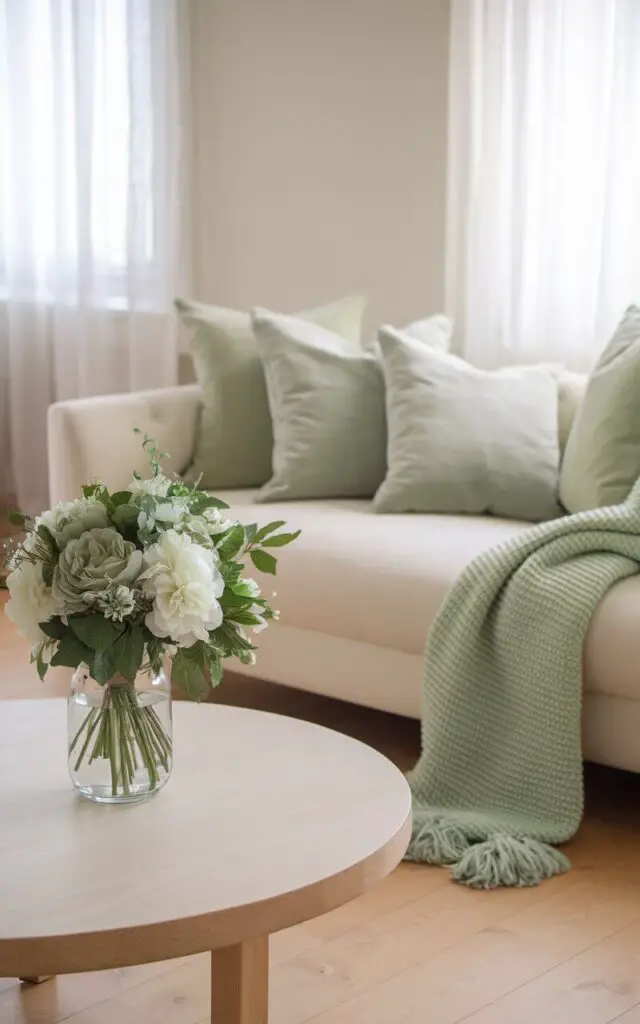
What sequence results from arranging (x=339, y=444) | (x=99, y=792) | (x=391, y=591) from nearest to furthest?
(x=99, y=792), (x=391, y=591), (x=339, y=444)

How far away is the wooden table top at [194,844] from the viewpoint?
137 centimetres

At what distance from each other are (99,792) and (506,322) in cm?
254

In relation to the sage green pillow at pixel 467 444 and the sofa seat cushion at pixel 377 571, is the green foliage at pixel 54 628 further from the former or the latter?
the sage green pillow at pixel 467 444

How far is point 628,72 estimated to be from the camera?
3570 millimetres

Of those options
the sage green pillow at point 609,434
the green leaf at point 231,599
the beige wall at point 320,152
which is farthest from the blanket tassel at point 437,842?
the beige wall at point 320,152

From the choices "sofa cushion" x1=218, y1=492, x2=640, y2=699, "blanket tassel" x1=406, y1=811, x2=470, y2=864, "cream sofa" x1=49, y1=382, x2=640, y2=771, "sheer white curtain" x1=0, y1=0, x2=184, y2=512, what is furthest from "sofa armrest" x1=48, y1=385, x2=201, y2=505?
"sheer white curtain" x1=0, y1=0, x2=184, y2=512

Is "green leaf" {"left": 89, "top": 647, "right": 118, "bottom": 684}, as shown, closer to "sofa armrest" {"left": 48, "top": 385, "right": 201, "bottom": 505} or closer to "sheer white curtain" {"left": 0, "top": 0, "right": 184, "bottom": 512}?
"sofa armrest" {"left": 48, "top": 385, "right": 201, "bottom": 505}

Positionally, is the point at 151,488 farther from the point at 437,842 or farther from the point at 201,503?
the point at 437,842

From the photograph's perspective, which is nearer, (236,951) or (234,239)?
(236,951)

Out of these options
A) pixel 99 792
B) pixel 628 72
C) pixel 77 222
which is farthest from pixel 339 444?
pixel 77 222

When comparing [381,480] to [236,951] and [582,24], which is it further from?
[236,951]

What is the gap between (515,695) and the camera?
101 inches

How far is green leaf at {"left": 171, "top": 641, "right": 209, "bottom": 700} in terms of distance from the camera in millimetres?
1671

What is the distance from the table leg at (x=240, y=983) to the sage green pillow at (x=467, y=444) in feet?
5.43
